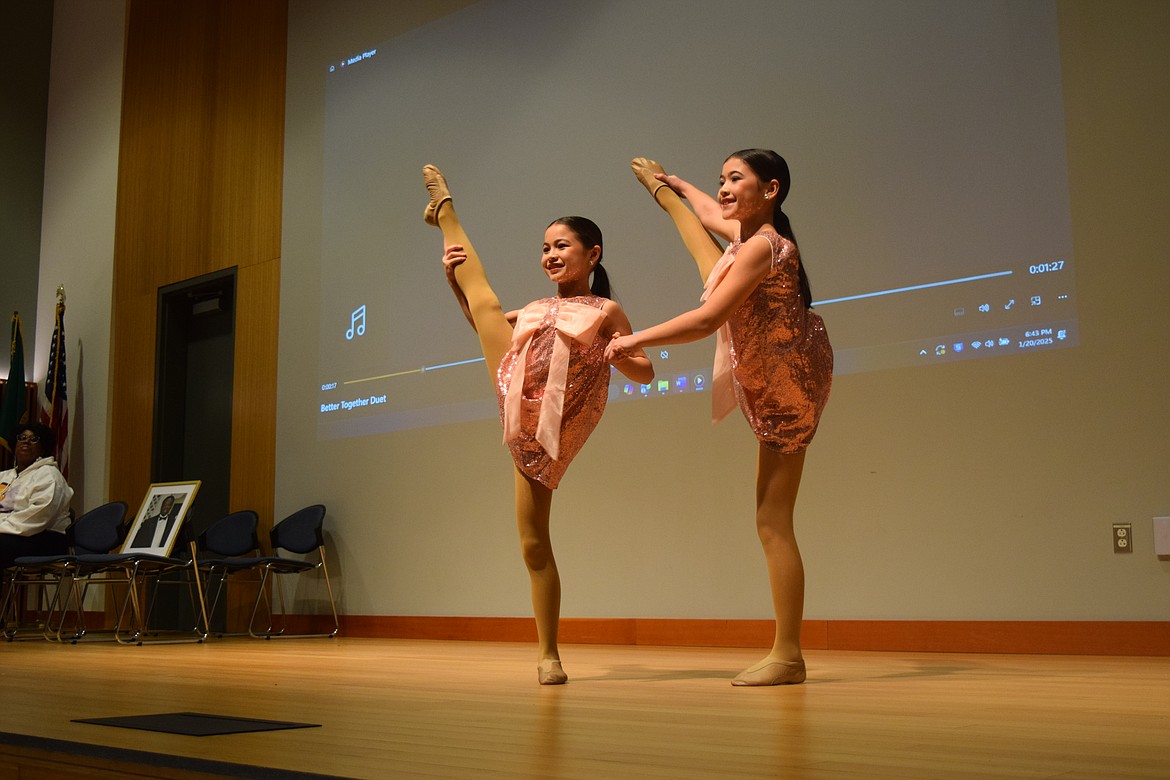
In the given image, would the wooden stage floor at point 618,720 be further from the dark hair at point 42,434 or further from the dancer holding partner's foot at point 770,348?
the dark hair at point 42,434

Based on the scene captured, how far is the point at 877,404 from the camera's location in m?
4.72

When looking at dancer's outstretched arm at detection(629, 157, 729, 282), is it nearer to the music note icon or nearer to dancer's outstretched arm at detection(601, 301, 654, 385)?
dancer's outstretched arm at detection(601, 301, 654, 385)

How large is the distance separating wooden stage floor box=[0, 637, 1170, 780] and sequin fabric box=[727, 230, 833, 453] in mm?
689

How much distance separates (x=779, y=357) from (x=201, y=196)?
6.46m

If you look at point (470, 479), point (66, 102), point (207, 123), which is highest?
point (66, 102)

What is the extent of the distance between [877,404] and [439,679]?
230cm

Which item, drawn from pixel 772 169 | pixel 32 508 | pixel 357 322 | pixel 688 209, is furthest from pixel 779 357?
pixel 32 508

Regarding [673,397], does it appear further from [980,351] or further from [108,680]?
[108,680]

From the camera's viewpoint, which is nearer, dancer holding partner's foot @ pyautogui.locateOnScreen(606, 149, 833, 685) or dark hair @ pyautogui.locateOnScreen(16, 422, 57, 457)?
dancer holding partner's foot @ pyautogui.locateOnScreen(606, 149, 833, 685)

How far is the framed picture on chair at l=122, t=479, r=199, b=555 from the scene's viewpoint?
653cm

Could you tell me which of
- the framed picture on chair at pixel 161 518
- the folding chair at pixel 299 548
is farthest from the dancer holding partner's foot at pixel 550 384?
the framed picture on chair at pixel 161 518

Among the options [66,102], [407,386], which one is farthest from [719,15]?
[66,102]

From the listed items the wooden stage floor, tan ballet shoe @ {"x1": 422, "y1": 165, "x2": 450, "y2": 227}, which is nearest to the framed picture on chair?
the wooden stage floor

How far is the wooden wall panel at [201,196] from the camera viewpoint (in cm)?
775
